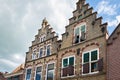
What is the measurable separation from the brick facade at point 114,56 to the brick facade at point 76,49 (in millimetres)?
487

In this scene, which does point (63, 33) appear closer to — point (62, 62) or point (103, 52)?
point (62, 62)

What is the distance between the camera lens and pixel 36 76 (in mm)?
21844

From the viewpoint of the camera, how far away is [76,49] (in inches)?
721

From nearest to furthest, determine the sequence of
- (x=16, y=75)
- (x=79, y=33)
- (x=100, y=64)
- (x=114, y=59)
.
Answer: (x=114, y=59), (x=100, y=64), (x=79, y=33), (x=16, y=75)

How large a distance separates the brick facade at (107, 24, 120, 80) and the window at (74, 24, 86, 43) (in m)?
3.32

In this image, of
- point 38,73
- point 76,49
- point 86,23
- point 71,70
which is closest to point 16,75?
point 38,73

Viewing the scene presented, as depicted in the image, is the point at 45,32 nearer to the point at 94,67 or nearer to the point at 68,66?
the point at 68,66

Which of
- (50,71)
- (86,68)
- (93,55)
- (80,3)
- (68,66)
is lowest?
(50,71)

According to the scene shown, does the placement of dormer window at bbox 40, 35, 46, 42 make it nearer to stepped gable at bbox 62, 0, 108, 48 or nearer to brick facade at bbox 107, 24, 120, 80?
stepped gable at bbox 62, 0, 108, 48

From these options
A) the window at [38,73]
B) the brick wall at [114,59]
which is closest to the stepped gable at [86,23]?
the brick wall at [114,59]

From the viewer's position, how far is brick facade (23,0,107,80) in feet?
53.3

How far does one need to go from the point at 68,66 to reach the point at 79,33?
3406 millimetres

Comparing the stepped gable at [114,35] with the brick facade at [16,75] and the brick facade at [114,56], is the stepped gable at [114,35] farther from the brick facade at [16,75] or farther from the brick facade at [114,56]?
the brick facade at [16,75]

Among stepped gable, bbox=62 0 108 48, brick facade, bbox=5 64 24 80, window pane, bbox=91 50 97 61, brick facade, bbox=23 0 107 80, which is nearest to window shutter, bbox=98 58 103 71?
brick facade, bbox=23 0 107 80
